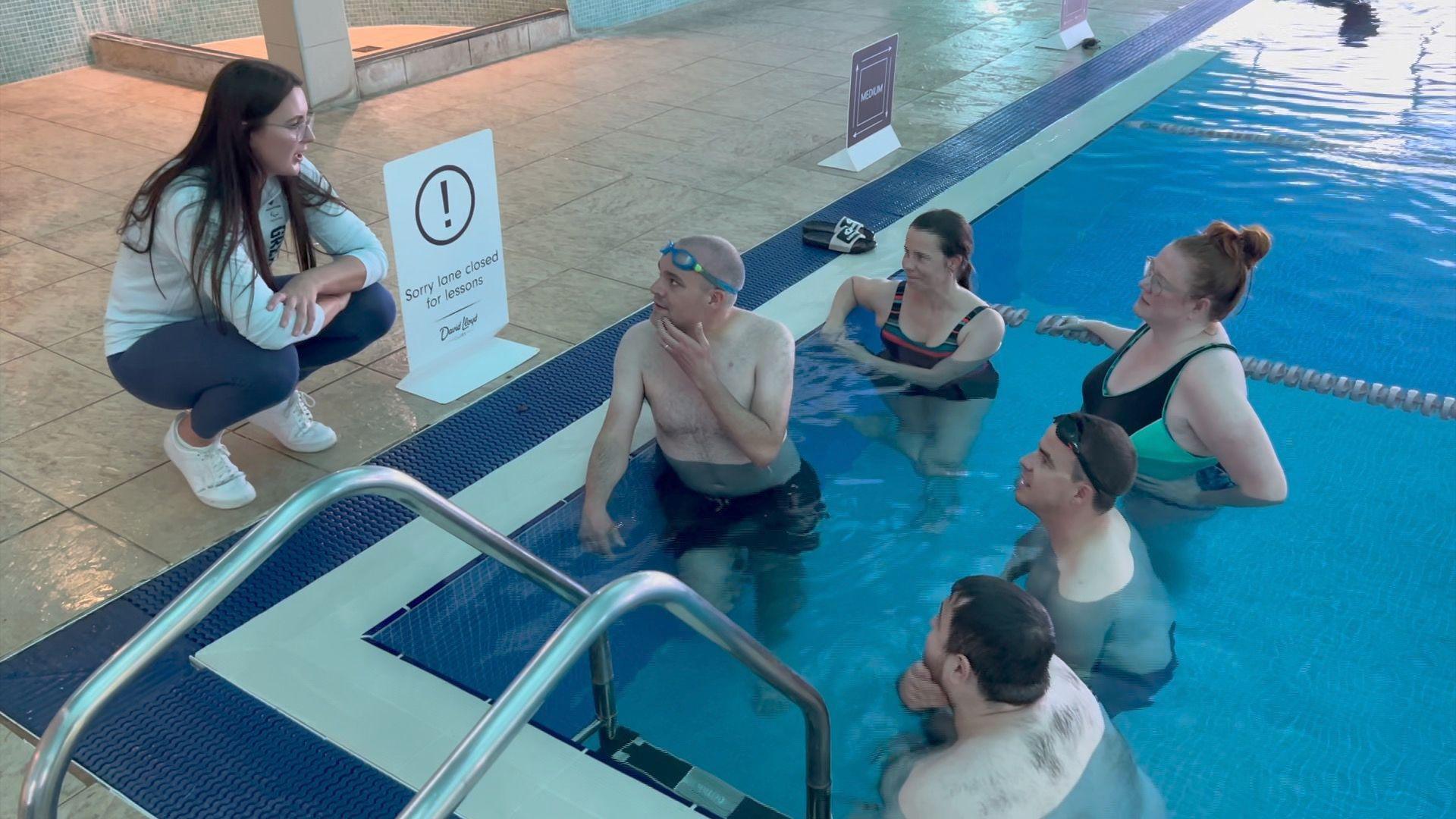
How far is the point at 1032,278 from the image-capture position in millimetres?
5949

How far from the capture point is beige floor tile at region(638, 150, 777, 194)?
6.64 metres

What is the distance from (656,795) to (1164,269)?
2.04 m

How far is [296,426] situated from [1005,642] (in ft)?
9.02

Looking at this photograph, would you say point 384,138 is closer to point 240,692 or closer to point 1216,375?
point 240,692

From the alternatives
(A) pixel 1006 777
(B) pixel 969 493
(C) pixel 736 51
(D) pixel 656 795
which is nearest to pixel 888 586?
(B) pixel 969 493

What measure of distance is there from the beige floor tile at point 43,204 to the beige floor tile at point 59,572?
2.85 m

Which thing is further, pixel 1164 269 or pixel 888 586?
pixel 888 586

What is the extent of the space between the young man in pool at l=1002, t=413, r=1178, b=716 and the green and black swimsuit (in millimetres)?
377

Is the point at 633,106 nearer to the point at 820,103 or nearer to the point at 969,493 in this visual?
the point at 820,103

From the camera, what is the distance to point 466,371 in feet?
15.2

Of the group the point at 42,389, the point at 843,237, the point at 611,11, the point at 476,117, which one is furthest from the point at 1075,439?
the point at 611,11

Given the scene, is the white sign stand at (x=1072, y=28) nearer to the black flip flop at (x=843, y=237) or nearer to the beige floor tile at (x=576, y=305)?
the black flip flop at (x=843, y=237)

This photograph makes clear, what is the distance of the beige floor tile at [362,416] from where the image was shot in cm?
407

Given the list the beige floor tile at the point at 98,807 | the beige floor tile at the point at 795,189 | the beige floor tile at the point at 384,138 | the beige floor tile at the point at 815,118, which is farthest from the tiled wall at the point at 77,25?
the beige floor tile at the point at 98,807
